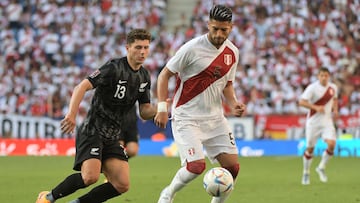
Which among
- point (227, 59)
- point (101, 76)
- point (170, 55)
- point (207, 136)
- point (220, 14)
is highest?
point (220, 14)

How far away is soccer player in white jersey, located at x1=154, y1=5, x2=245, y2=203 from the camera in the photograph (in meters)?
9.45

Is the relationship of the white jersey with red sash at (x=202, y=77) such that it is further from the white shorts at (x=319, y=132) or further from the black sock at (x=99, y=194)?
the white shorts at (x=319, y=132)

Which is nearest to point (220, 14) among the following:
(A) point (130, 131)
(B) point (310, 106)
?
(A) point (130, 131)

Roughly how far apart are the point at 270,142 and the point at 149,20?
877 centimetres

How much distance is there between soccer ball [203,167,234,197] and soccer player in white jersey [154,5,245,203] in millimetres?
288

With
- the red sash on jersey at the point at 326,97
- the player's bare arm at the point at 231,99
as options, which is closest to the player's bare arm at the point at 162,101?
the player's bare arm at the point at 231,99

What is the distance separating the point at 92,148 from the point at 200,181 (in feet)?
23.8

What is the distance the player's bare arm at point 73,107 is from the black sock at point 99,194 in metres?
0.98

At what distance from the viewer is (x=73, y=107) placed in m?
8.49

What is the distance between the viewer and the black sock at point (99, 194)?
8.98m

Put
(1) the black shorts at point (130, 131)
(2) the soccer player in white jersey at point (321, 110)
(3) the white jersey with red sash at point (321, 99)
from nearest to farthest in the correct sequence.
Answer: (1) the black shorts at point (130, 131)
(2) the soccer player in white jersey at point (321, 110)
(3) the white jersey with red sash at point (321, 99)

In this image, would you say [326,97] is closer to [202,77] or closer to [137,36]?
[202,77]

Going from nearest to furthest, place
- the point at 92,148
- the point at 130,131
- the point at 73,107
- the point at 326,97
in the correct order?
the point at 73,107, the point at 92,148, the point at 130,131, the point at 326,97

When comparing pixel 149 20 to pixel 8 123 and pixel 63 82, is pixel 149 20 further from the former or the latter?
pixel 8 123
